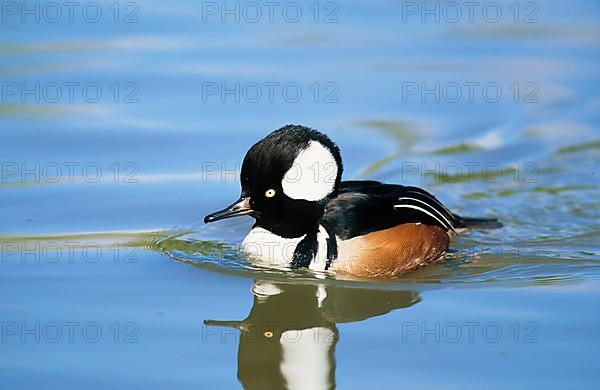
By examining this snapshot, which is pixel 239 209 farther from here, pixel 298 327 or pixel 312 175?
pixel 298 327

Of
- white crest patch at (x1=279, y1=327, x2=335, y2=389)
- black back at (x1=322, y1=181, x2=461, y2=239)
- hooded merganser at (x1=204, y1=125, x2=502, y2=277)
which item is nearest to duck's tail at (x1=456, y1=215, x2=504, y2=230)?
black back at (x1=322, y1=181, x2=461, y2=239)

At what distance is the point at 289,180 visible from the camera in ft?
30.0

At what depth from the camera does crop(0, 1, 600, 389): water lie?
301 inches

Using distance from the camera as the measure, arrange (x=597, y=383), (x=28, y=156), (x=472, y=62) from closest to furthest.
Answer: (x=597, y=383), (x=28, y=156), (x=472, y=62)

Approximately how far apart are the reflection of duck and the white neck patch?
737 millimetres

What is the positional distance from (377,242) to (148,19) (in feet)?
22.7

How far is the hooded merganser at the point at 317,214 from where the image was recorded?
29.6ft

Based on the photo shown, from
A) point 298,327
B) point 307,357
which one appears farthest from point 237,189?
point 307,357

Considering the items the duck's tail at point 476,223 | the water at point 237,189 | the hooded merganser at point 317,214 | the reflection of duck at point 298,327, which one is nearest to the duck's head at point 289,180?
the hooded merganser at point 317,214

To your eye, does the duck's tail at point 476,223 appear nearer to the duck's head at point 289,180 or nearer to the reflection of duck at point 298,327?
the duck's head at point 289,180

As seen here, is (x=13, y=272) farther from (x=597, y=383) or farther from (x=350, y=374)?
(x=597, y=383)

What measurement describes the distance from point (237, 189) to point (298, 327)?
3000 millimetres

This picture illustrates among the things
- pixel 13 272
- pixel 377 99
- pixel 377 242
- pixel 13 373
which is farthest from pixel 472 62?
pixel 13 373

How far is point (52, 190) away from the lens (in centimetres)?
1079
